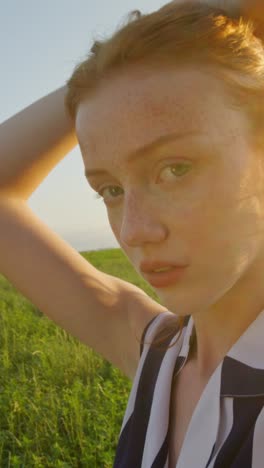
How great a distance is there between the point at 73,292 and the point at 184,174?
90cm

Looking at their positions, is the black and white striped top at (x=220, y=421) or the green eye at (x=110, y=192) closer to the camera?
the black and white striped top at (x=220, y=421)

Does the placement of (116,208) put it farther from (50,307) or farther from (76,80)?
(50,307)

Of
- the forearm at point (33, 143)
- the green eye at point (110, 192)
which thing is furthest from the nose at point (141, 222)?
the forearm at point (33, 143)

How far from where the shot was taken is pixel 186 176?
4.44 feet

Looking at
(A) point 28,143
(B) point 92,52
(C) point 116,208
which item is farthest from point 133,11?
(A) point 28,143

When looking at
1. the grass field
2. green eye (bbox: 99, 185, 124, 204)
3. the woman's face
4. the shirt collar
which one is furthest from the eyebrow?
the grass field

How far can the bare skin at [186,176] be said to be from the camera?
131cm

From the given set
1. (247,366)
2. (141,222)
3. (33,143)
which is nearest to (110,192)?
(141,222)

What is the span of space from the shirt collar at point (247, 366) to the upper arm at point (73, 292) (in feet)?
2.21

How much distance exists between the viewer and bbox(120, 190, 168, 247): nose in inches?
53.2

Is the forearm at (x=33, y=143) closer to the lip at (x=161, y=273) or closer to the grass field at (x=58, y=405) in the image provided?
the lip at (x=161, y=273)

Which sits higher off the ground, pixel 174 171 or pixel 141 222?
pixel 174 171

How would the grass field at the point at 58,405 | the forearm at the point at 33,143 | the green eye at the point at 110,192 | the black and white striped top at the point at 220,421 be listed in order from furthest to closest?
the grass field at the point at 58,405 < the forearm at the point at 33,143 < the green eye at the point at 110,192 < the black and white striped top at the point at 220,421

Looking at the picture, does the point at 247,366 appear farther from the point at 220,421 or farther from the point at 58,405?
the point at 58,405
